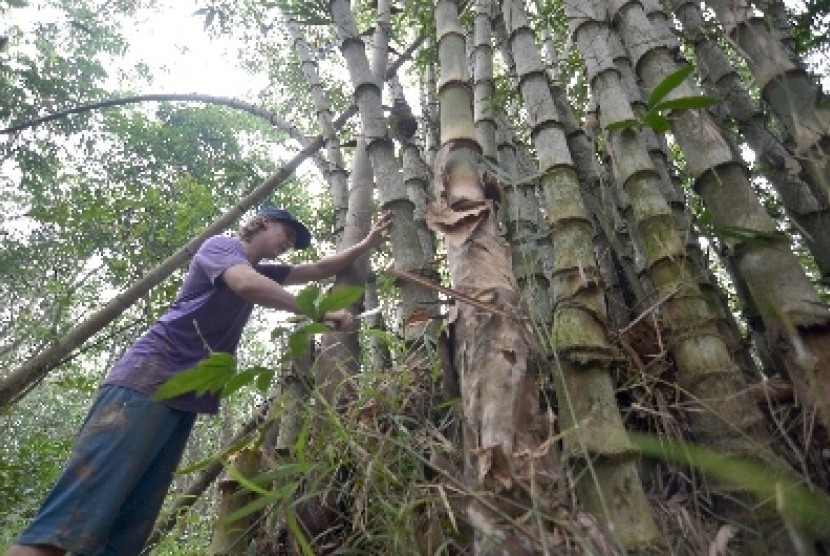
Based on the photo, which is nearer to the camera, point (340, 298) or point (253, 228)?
point (340, 298)

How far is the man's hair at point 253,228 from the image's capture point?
8.36ft

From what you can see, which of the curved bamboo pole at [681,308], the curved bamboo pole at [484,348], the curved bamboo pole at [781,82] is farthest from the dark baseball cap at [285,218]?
the curved bamboo pole at [781,82]

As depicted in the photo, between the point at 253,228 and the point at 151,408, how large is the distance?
0.84 metres

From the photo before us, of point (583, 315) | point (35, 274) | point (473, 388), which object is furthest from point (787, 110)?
point (35, 274)

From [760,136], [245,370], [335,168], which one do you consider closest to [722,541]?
[245,370]

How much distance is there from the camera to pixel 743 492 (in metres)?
1.08

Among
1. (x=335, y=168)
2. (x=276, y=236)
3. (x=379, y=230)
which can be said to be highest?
(x=335, y=168)

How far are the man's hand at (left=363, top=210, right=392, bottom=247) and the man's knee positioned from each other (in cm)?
129

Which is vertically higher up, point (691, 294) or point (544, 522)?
point (691, 294)

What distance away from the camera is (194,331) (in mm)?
2268

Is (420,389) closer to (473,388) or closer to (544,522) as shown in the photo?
(473,388)

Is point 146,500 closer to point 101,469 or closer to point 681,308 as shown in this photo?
point 101,469

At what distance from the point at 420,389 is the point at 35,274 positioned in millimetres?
8904

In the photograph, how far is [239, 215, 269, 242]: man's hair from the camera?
8.36ft
